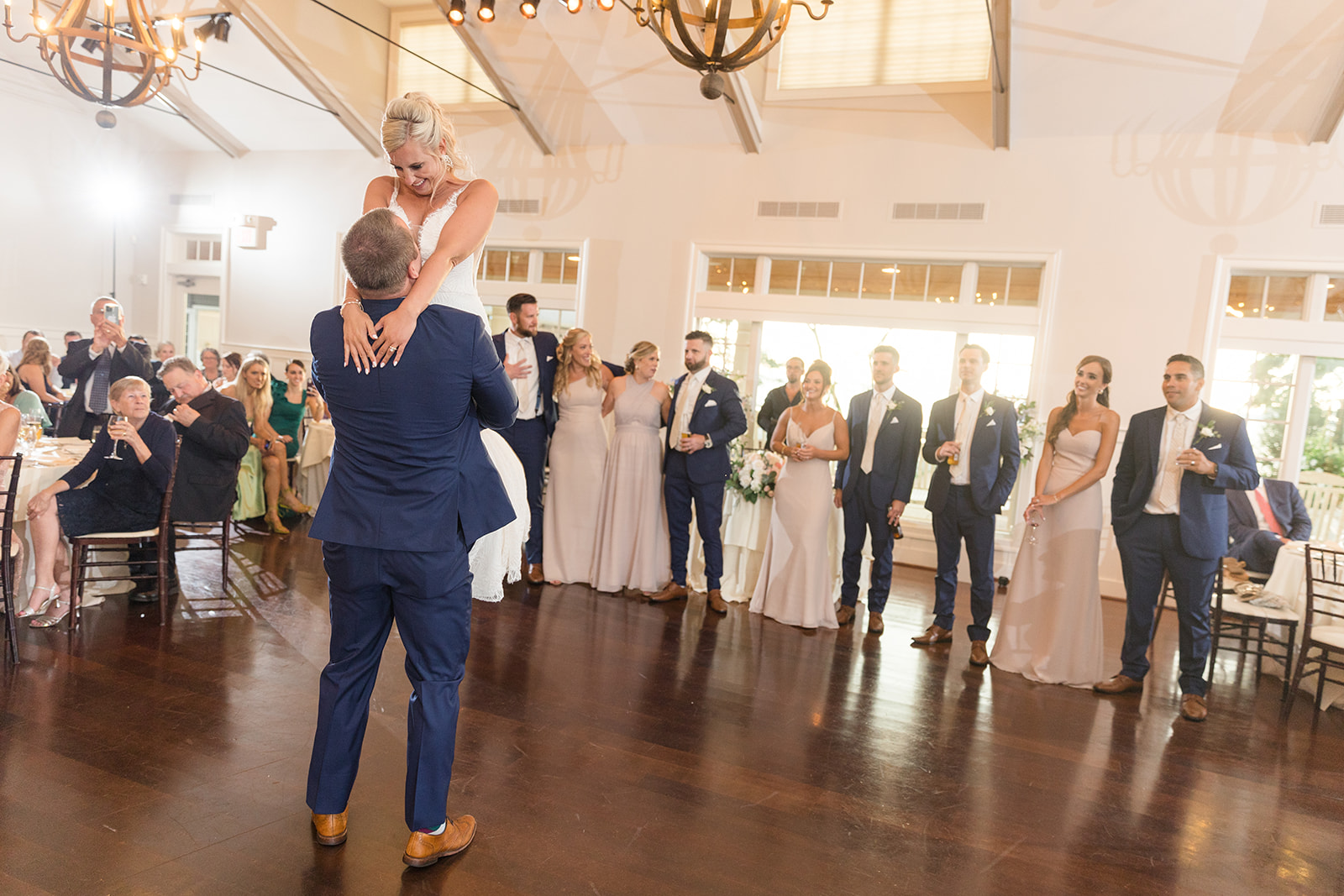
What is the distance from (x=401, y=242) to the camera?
2.07 meters

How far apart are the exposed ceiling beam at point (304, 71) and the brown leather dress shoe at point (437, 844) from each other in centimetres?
761

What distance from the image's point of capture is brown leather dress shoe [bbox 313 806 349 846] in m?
2.44

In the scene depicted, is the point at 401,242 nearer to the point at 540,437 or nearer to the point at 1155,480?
the point at 540,437

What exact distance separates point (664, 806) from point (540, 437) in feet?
10.7

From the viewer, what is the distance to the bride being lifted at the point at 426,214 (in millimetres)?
2055

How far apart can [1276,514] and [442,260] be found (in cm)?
694

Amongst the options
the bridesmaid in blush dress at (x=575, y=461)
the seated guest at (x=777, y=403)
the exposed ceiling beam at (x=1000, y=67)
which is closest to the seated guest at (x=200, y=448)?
the bridesmaid in blush dress at (x=575, y=461)

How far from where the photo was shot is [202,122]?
34.3 feet

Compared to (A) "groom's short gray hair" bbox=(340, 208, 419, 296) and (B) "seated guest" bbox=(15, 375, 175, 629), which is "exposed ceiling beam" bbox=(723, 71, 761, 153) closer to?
(B) "seated guest" bbox=(15, 375, 175, 629)

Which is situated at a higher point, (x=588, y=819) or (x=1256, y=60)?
(x=1256, y=60)

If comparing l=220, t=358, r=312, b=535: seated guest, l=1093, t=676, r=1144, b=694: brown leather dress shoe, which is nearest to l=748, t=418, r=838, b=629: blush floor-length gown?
l=1093, t=676, r=1144, b=694: brown leather dress shoe

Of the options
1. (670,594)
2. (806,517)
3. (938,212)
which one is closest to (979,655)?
(806,517)

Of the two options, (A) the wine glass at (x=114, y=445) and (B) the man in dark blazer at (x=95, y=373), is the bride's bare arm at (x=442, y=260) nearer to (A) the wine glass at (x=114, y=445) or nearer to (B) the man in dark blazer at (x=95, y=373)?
(A) the wine glass at (x=114, y=445)

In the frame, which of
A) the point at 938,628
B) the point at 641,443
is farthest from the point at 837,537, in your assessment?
the point at 641,443
